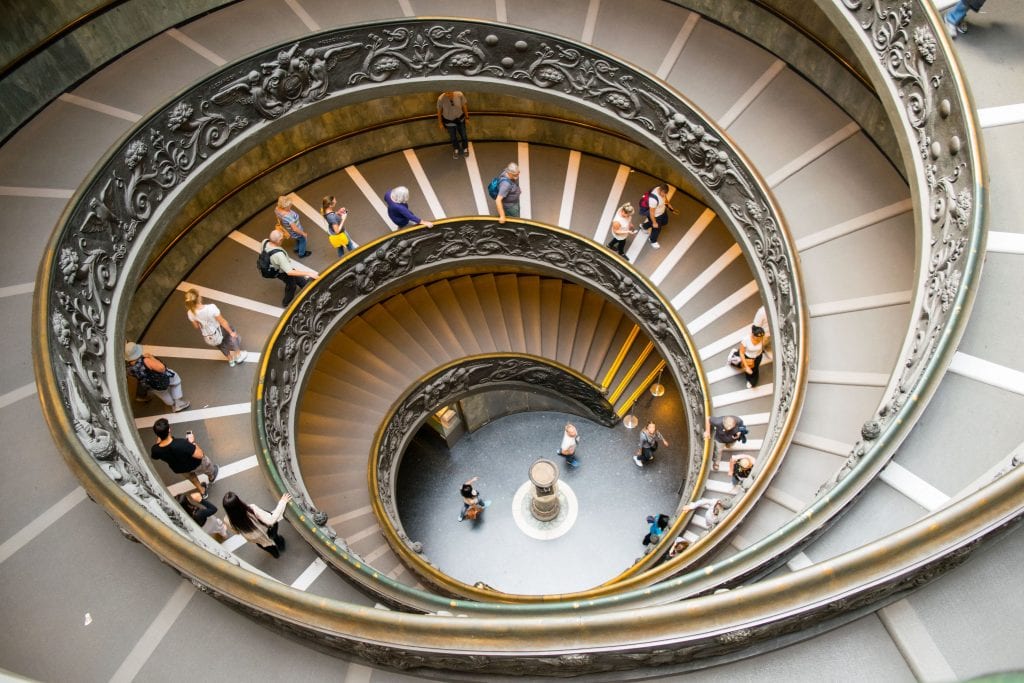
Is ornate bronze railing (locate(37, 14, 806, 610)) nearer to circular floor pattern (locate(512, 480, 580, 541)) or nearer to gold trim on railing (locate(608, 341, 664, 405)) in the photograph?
gold trim on railing (locate(608, 341, 664, 405))

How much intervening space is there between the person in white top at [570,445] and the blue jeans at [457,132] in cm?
623

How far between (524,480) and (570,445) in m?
1.36

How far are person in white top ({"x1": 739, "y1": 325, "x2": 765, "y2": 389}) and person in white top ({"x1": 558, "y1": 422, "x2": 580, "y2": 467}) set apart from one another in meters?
4.66

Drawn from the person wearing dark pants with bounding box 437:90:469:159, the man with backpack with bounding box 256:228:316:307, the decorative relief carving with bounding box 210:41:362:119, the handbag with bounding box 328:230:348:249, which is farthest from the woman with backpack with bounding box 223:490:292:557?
the person wearing dark pants with bounding box 437:90:469:159

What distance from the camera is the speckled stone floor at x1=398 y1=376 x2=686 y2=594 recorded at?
532 inches

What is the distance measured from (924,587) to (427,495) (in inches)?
477

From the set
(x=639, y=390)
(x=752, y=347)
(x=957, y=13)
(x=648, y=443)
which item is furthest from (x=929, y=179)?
(x=639, y=390)

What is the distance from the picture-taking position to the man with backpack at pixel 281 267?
9938 mm

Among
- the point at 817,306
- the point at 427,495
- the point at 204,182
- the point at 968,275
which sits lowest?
the point at 968,275

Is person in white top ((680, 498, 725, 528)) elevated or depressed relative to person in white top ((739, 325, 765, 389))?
depressed

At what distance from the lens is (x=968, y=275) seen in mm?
5391

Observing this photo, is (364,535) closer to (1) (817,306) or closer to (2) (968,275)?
(1) (817,306)

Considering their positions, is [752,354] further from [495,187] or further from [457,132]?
[457,132]

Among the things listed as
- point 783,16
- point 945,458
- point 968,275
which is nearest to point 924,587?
point 945,458
